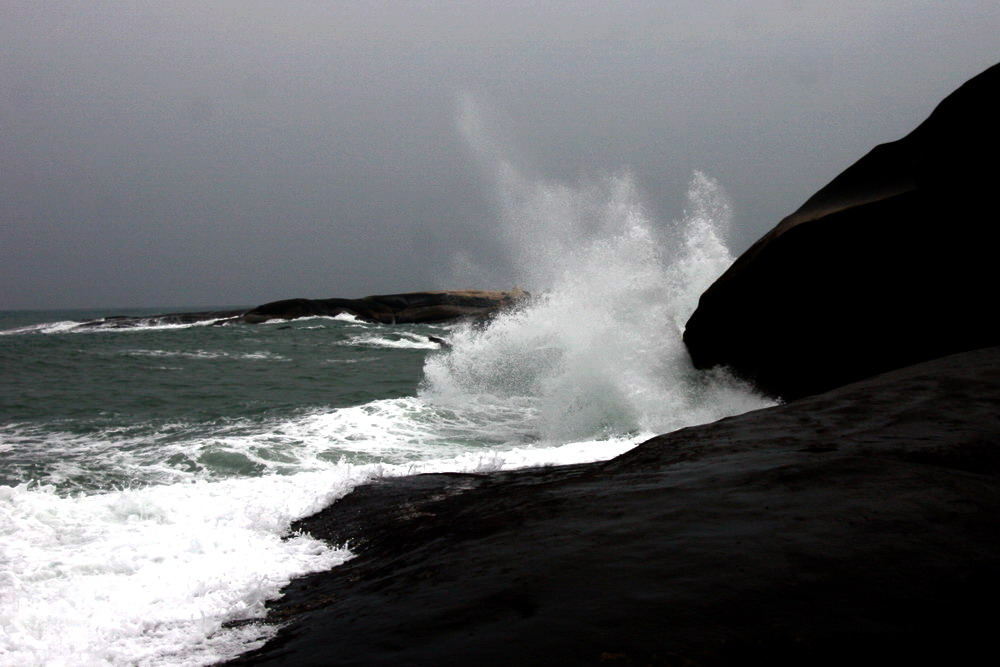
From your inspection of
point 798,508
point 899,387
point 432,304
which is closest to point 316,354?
point 899,387

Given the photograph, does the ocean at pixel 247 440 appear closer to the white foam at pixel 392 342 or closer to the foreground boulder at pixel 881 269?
the foreground boulder at pixel 881 269

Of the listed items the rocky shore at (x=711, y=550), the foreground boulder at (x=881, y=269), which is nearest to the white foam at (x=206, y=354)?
the foreground boulder at (x=881, y=269)

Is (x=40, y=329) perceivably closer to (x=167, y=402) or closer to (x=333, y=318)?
(x=333, y=318)

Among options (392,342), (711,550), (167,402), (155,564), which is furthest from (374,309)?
(711,550)

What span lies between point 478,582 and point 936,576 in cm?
159

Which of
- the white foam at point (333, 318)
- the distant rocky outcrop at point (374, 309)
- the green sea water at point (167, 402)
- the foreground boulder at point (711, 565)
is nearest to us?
the foreground boulder at point (711, 565)

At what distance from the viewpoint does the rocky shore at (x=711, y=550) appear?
207 centimetres

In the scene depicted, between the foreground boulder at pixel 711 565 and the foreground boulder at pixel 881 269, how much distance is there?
3.37m

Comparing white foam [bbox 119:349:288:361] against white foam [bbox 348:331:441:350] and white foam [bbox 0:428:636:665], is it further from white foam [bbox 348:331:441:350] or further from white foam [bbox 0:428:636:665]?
white foam [bbox 0:428:636:665]

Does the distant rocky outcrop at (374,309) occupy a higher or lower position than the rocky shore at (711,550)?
higher

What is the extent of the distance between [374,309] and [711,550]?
50.0 metres

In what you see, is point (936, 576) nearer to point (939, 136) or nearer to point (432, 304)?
point (939, 136)

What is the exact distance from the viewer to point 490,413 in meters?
11.0

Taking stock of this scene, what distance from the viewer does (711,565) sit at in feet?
8.15
